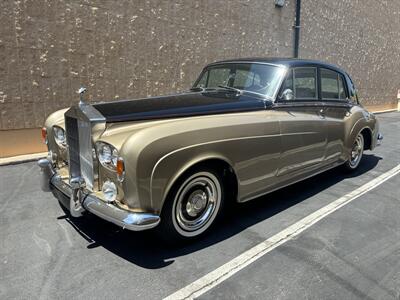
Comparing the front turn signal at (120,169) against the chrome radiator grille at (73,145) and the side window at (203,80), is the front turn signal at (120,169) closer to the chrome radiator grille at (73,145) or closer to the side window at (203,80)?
the chrome radiator grille at (73,145)

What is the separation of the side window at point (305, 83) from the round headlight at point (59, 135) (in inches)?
106

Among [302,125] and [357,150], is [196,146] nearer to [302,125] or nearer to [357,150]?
[302,125]

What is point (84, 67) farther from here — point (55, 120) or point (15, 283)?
point (15, 283)

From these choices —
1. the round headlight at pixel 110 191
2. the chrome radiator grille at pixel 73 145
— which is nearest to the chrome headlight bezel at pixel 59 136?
the chrome radiator grille at pixel 73 145

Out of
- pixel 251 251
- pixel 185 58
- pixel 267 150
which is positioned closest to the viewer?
pixel 251 251

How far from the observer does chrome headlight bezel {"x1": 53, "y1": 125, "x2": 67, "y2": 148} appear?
375cm

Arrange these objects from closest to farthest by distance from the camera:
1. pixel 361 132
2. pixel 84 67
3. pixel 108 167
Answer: pixel 108 167 < pixel 361 132 < pixel 84 67

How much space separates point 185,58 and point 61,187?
5579mm

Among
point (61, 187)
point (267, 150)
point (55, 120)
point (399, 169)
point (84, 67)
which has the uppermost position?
point (84, 67)

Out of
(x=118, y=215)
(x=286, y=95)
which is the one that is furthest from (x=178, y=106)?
(x=286, y=95)

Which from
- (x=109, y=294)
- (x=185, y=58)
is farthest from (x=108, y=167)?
(x=185, y=58)

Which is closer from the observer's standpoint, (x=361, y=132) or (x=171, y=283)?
(x=171, y=283)

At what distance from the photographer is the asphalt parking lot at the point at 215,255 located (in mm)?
2629

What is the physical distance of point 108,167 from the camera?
2.90 m
